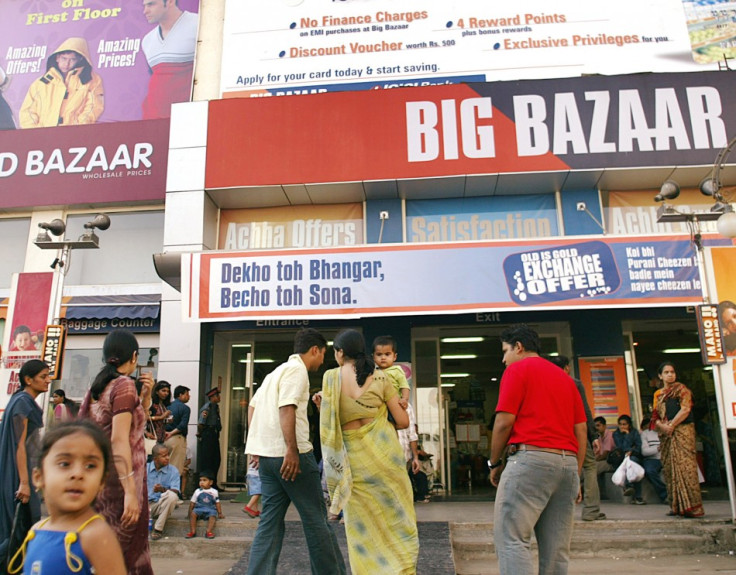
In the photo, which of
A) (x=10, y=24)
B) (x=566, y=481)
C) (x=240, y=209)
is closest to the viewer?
(x=566, y=481)

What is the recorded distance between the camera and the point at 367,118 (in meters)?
10.3

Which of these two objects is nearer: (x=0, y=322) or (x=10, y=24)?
(x=0, y=322)

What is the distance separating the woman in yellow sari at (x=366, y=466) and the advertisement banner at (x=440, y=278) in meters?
4.42

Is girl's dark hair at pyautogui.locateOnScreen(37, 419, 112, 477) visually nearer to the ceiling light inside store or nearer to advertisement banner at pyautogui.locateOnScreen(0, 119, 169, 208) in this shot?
advertisement banner at pyautogui.locateOnScreen(0, 119, 169, 208)

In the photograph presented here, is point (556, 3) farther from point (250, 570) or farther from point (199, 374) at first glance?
point (250, 570)

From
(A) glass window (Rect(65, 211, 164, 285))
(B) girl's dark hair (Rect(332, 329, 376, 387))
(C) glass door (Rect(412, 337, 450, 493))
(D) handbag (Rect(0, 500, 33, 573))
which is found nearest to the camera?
(B) girl's dark hair (Rect(332, 329, 376, 387))

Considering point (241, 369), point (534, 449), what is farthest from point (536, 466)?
point (241, 369)

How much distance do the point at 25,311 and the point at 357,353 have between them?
6708 millimetres

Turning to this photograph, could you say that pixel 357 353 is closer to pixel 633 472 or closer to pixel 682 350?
pixel 633 472

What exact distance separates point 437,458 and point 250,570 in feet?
21.8

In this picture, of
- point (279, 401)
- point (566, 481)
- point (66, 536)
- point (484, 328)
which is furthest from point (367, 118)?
point (66, 536)

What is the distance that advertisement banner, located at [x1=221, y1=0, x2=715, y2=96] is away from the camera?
1181 cm

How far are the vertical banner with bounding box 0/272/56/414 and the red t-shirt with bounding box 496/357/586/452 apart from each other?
7266mm

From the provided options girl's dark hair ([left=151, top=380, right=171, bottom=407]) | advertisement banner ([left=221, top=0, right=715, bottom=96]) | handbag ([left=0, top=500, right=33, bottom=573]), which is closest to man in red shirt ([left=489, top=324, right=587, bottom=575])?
handbag ([left=0, top=500, right=33, bottom=573])
